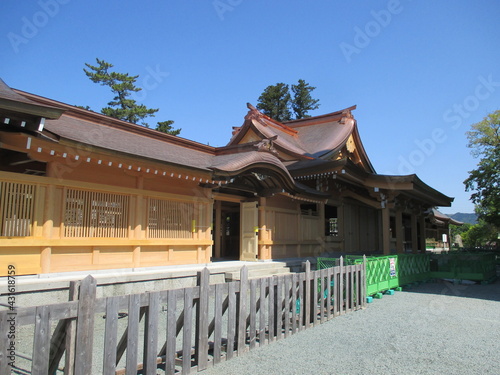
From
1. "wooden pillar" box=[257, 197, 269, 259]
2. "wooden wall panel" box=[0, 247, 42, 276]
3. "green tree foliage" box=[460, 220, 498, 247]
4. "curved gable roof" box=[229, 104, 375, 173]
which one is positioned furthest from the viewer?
"green tree foliage" box=[460, 220, 498, 247]

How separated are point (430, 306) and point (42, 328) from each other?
8271mm

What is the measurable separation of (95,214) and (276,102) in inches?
1324

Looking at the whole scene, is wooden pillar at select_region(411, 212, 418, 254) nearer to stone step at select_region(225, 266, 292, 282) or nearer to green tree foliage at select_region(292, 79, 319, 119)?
stone step at select_region(225, 266, 292, 282)

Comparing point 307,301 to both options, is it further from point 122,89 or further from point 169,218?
point 122,89

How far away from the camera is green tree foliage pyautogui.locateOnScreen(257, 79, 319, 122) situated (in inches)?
1551

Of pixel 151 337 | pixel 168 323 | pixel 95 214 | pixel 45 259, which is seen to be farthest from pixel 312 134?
pixel 151 337

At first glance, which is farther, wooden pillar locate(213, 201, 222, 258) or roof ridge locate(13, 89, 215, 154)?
wooden pillar locate(213, 201, 222, 258)

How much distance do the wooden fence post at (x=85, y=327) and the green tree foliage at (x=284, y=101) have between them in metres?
36.6

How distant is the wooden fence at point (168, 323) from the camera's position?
311 cm

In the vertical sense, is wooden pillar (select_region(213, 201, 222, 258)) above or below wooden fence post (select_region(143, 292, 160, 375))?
above

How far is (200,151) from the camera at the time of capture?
1266 centimetres

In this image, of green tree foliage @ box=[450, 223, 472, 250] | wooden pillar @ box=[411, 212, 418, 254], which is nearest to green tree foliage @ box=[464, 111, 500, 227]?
wooden pillar @ box=[411, 212, 418, 254]

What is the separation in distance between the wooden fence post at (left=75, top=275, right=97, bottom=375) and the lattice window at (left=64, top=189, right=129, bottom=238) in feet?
16.2

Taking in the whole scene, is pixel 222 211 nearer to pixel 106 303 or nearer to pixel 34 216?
pixel 34 216
